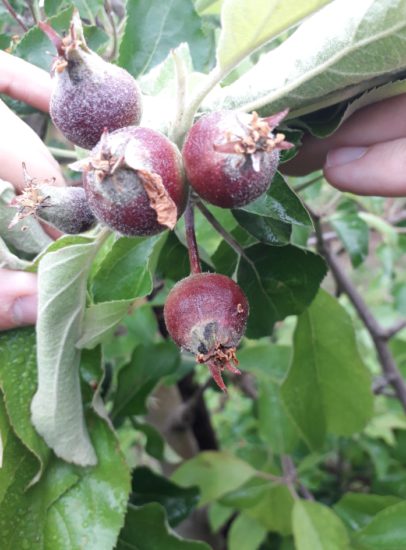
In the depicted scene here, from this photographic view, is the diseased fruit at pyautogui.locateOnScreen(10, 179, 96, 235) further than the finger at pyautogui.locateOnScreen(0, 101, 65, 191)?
No

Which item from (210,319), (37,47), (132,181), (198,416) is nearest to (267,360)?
(198,416)

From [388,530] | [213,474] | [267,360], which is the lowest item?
[213,474]

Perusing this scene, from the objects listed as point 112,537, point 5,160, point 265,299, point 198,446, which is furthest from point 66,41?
point 198,446

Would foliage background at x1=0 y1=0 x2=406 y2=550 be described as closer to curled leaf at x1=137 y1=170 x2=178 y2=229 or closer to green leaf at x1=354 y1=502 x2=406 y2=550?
green leaf at x1=354 y1=502 x2=406 y2=550

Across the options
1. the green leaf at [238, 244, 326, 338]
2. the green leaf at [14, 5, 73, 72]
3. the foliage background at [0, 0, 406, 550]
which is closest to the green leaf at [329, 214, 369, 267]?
the foliage background at [0, 0, 406, 550]

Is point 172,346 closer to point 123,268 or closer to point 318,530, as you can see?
point 318,530

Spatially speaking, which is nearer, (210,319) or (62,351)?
(210,319)
